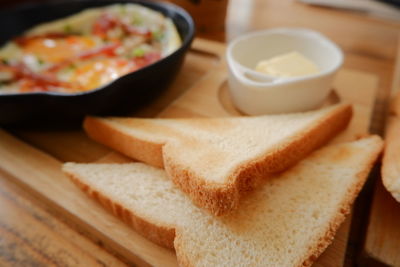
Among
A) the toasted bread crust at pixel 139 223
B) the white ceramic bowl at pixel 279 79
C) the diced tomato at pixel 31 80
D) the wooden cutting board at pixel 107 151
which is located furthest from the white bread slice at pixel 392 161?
the diced tomato at pixel 31 80

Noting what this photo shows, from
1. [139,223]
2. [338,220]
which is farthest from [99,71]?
[338,220]

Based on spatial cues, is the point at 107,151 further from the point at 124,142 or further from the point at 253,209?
the point at 253,209

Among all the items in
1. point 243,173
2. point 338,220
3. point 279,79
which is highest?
point 279,79

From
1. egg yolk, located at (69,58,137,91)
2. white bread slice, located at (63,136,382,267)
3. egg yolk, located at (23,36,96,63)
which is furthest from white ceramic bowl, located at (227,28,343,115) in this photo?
egg yolk, located at (23,36,96,63)

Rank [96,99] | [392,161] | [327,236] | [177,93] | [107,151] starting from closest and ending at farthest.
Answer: [327,236] < [392,161] < [96,99] < [107,151] < [177,93]

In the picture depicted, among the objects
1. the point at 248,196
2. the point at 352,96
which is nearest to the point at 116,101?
the point at 248,196

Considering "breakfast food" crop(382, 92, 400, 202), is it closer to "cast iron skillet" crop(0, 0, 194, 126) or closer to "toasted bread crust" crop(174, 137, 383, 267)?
"toasted bread crust" crop(174, 137, 383, 267)
